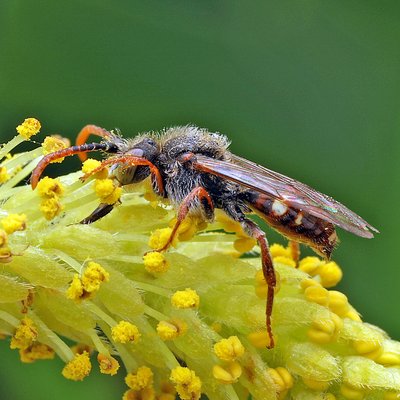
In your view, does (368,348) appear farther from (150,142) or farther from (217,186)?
(150,142)

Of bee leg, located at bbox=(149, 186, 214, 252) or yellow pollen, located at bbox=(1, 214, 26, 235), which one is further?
bee leg, located at bbox=(149, 186, 214, 252)

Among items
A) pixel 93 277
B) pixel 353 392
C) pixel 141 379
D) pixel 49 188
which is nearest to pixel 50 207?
pixel 49 188

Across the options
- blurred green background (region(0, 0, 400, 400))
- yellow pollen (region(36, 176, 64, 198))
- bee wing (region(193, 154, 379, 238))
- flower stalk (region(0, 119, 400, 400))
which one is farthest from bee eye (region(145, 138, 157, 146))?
blurred green background (region(0, 0, 400, 400))

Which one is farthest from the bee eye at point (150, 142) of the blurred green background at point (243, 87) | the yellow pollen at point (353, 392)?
the yellow pollen at point (353, 392)

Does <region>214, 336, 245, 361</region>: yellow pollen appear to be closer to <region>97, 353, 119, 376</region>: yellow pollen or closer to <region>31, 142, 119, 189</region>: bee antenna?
<region>97, 353, 119, 376</region>: yellow pollen

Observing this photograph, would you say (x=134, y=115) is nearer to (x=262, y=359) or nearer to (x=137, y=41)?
(x=137, y=41)

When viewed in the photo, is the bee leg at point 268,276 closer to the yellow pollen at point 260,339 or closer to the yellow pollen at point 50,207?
the yellow pollen at point 260,339

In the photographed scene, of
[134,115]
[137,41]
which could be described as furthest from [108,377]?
[137,41]
